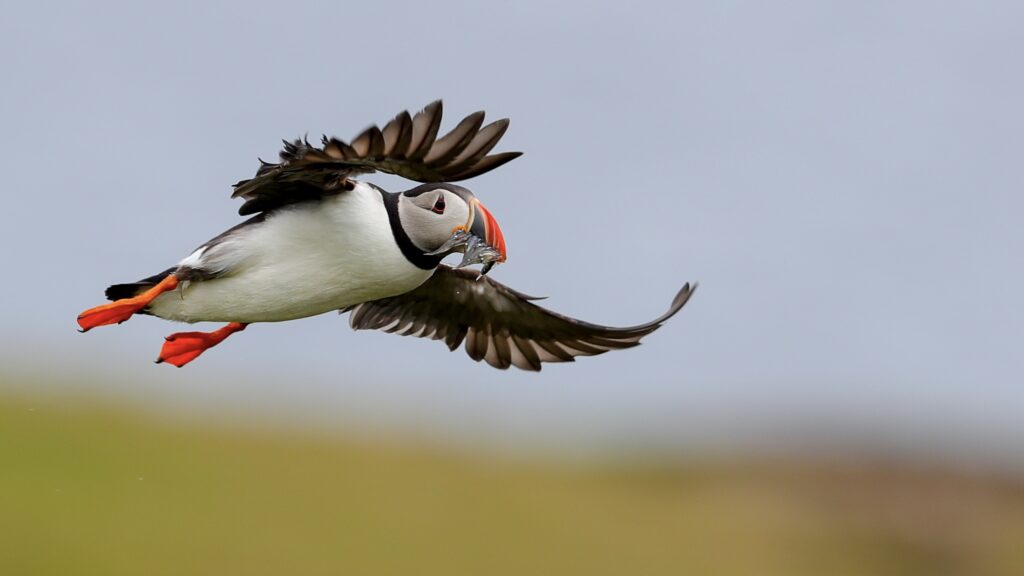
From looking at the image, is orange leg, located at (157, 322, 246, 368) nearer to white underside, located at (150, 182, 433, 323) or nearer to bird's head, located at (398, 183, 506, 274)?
white underside, located at (150, 182, 433, 323)

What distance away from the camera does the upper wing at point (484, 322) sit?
10.5m

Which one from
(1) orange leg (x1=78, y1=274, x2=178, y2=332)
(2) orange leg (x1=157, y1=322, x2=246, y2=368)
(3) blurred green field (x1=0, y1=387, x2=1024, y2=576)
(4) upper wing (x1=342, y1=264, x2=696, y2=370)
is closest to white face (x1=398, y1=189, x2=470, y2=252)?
(1) orange leg (x1=78, y1=274, x2=178, y2=332)

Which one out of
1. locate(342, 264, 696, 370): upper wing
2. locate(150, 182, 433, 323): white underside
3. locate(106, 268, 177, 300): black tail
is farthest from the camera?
locate(342, 264, 696, 370): upper wing

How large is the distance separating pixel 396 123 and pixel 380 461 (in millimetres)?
21560

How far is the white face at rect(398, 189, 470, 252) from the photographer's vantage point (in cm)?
830

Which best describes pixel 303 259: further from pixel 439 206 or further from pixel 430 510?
pixel 430 510

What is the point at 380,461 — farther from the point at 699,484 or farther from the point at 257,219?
the point at 257,219

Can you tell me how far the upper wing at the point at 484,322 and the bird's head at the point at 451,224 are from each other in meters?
1.93

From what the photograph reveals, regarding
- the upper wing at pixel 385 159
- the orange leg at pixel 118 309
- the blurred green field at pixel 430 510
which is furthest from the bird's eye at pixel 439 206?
the blurred green field at pixel 430 510

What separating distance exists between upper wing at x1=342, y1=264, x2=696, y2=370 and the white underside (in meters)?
1.86

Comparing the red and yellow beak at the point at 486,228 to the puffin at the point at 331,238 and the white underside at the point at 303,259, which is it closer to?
the puffin at the point at 331,238

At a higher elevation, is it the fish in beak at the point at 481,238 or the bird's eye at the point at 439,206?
the bird's eye at the point at 439,206

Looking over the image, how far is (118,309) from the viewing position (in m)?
8.55

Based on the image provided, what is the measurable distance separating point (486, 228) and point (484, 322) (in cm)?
280
